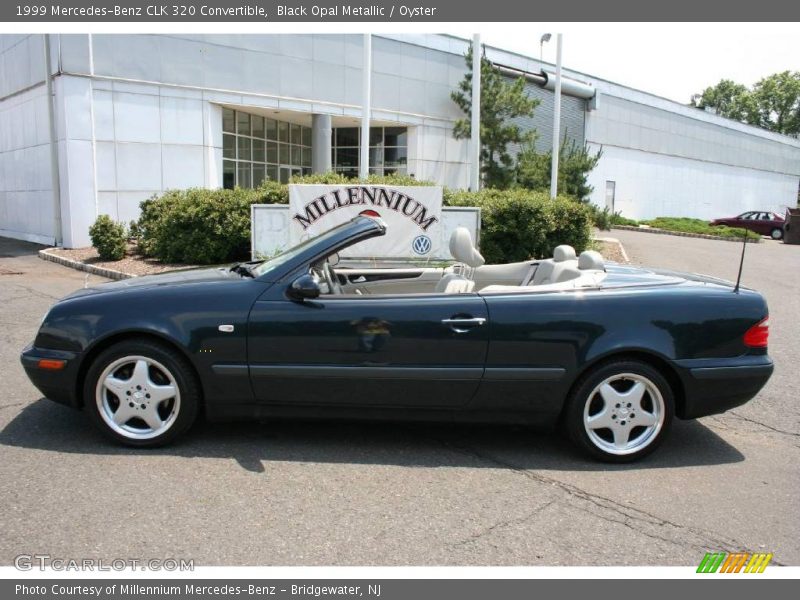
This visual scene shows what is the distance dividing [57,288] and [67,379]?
7.66m

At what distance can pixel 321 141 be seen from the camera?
22609 millimetres

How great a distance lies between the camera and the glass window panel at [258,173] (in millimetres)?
22375

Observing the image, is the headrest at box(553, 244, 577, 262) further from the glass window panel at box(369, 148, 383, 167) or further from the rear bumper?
the glass window panel at box(369, 148, 383, 167)

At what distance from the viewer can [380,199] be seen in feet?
36.9

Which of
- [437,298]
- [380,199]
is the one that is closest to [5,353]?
[437,298]

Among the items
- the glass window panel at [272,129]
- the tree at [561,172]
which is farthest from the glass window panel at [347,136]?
the tree at [561,172]

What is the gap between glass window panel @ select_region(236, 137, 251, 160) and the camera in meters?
21.1

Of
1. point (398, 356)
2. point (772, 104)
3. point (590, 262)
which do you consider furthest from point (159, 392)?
point (772, 104)

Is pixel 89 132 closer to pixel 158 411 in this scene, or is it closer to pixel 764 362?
pixel 158 411

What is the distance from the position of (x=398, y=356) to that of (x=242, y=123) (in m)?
18.9

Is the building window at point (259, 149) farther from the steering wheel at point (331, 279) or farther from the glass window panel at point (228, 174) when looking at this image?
the steering wheel at point (331, 279)

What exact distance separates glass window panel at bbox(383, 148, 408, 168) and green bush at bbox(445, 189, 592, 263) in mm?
12196

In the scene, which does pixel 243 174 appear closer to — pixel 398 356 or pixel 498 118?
pixel 498 118

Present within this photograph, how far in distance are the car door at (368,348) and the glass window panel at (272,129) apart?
65.7 ft
